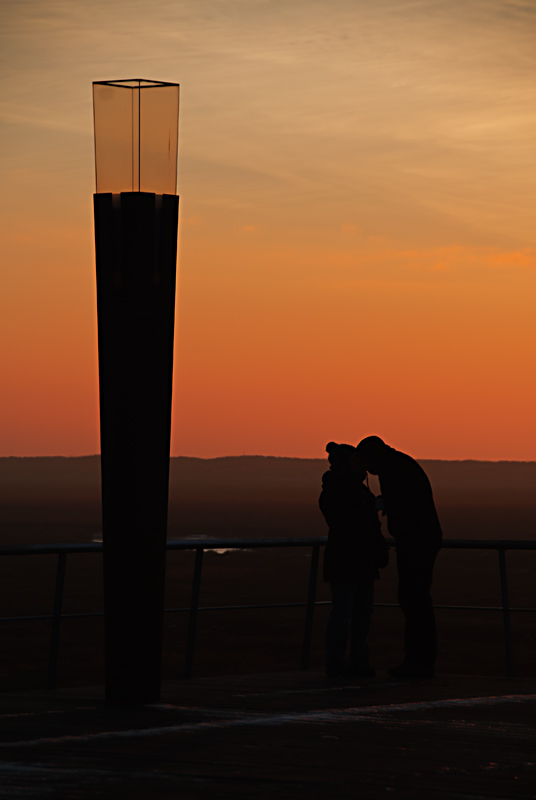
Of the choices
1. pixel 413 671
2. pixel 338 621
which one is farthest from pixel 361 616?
pixel 413 671

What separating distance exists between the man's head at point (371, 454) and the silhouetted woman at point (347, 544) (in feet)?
0.16

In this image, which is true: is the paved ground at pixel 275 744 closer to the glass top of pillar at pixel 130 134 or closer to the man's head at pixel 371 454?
the man's head at pixel 371 454

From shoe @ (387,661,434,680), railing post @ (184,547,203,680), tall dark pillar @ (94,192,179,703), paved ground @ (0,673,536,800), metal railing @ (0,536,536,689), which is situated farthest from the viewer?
railing post @ (184,547,203,680)

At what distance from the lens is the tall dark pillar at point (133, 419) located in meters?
5.23

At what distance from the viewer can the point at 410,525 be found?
6.60m

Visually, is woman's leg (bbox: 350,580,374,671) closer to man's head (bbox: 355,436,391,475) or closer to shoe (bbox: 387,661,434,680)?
shoe (bbox: 387,661,434,680)

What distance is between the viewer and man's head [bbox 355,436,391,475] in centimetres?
653

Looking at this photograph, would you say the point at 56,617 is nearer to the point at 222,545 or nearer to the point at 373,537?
the point at 222,545

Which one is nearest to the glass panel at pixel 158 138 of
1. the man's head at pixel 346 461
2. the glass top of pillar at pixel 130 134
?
the glass top of pillar at pixel 130 134

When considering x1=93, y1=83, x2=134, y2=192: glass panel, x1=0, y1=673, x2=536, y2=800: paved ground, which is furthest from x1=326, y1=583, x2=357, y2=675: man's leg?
x1=93, y1=83, x2=134, y2=192: glass panel

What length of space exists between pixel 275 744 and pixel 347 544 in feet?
8.03

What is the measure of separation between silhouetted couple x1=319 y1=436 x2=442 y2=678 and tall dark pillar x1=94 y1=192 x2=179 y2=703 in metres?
1.64

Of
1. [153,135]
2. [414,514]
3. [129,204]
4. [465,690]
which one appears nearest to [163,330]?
[129,204]

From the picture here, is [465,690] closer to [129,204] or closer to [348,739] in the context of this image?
[348,739]
